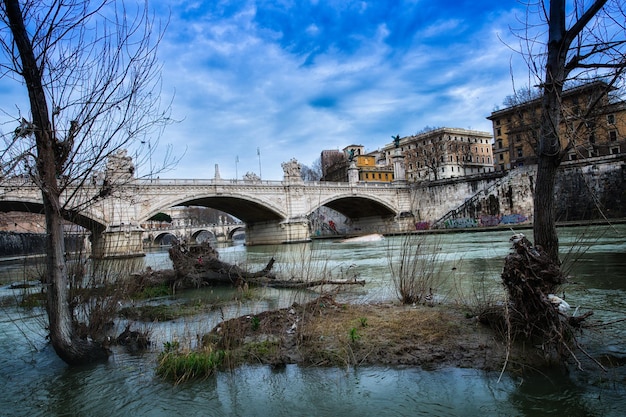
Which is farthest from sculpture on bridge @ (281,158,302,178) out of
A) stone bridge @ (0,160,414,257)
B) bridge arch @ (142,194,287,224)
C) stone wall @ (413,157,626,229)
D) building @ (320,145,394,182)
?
building @ (320,145,394,182)

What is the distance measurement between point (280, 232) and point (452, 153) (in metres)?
51.0

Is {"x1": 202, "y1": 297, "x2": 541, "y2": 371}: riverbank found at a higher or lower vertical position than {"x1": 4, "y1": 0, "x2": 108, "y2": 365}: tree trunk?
lower

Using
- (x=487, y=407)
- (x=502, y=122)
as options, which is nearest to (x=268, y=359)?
(x=487, y=407)

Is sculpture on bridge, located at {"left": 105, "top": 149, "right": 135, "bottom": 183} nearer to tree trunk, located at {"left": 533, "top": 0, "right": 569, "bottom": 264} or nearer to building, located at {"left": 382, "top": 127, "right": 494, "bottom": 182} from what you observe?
tree trunk, located at {"left": 533, "top": 0, "right": 569, "bottom": 264}

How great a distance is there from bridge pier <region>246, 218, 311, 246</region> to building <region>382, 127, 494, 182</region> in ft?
118

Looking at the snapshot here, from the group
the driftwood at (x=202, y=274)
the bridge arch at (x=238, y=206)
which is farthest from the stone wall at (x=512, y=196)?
the driftwood at (x=202, y=274)

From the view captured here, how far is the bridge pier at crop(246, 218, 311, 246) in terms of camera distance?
4800cm

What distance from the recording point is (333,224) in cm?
7044

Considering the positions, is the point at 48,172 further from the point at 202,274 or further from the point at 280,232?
the point at 280,232

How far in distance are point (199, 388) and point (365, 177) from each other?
8140 cm

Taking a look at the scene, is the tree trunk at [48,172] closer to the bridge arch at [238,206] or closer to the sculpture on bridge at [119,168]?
the sculpture on bridge at [119,168]

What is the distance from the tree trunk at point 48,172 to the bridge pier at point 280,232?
4261 centimetres

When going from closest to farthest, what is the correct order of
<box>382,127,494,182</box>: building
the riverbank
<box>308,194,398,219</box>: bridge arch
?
the riverbank < <box>308,194,398,219</box>: bridge arch < <box>382,127,494,182</box>: building

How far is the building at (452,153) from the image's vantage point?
83375 millimetres
